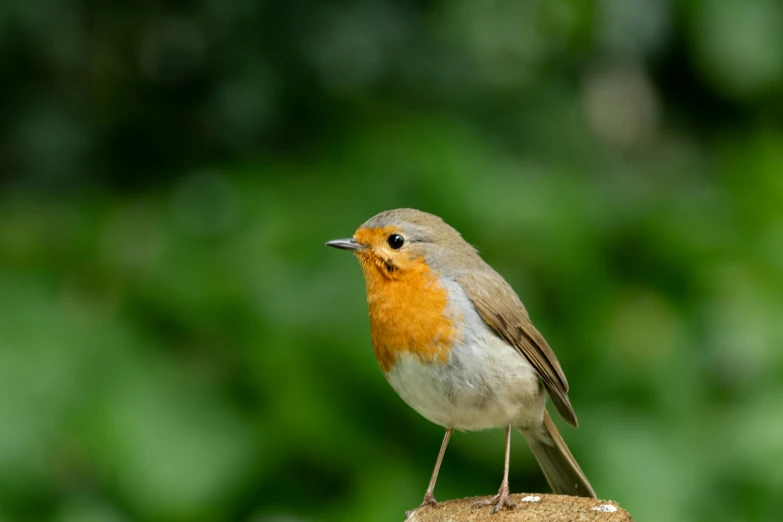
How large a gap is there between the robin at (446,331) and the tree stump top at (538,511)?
0.11 metres

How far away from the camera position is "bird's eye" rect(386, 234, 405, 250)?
3.15m

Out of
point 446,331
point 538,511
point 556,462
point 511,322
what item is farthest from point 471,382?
point 556,462

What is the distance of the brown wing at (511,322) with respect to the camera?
126 inches

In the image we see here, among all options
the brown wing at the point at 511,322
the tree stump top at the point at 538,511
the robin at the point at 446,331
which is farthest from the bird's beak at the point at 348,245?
the tree stump top at the point at 538,511

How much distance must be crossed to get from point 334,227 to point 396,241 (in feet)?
4.93

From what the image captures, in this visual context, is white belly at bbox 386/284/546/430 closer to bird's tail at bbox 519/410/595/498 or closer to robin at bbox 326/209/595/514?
robin at bbox 326/209/595/514

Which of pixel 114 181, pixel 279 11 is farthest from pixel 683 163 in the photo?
pixel 114 181

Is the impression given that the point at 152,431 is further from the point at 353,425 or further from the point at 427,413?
the point at 427,413

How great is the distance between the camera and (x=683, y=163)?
6.14m

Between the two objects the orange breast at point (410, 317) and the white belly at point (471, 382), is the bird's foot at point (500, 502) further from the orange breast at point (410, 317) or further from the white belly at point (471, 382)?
the orange breast at point (410, 317)

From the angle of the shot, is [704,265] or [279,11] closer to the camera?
[704,265]

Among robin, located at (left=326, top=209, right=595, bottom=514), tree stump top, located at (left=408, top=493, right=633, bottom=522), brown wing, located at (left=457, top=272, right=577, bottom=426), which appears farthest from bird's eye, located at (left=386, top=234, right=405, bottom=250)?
tree stump top, located at (left=408, top=493, right=633, bottom=522)

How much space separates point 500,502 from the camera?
283cm

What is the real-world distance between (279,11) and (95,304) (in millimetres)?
2026
